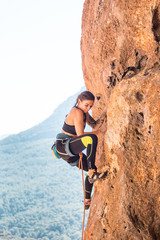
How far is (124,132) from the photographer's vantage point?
395 centimetres

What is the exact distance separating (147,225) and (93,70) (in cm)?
339

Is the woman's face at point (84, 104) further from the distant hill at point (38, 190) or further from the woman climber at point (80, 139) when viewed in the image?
the distant hill at point (38, 190)

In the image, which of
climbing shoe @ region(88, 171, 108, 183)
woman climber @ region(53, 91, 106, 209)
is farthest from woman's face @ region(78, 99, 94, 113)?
climbing shoe @ region(88, 171, 108, 183)

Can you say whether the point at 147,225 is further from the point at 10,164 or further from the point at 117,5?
the point at 10,164

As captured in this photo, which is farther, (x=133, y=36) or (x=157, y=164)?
(x=133, y=36)

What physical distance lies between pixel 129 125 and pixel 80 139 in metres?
1.02

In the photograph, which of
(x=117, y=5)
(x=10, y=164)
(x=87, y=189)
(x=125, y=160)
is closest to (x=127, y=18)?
(x=117, y=5)

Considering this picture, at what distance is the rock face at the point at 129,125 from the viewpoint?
366 centimetres

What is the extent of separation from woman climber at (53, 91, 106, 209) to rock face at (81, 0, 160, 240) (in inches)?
7.9

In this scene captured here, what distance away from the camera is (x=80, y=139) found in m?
4.52

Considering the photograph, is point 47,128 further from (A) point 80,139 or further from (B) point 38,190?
(A) point 80,139

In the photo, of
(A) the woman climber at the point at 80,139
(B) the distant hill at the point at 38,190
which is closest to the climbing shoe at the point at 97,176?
(A) the woman climber at the point at 80,139

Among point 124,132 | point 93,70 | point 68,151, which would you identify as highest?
point 93,70

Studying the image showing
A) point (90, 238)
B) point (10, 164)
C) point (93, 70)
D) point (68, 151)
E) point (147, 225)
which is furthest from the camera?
point (10, 164)
